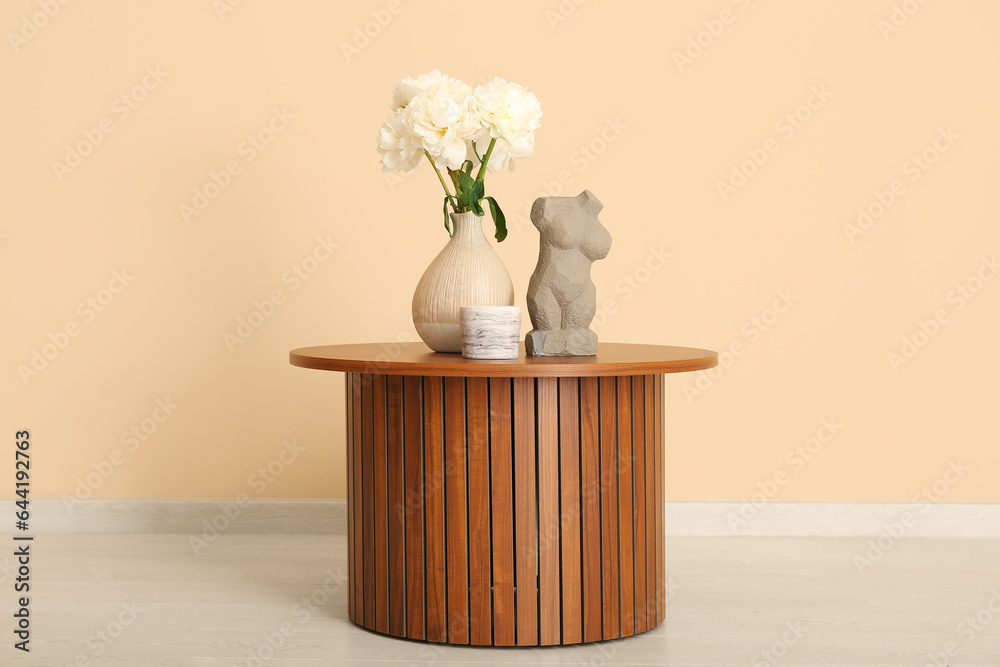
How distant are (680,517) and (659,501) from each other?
3.92 feet

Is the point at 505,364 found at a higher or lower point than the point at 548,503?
higher

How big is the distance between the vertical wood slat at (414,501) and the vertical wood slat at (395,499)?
0.5 inches

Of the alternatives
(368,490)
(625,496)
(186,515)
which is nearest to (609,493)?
(625,496)

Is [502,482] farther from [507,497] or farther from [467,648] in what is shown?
[467,648]

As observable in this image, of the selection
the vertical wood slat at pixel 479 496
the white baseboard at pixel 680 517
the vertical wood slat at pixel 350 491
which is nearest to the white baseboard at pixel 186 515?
the white baseboard at pixel 680 517

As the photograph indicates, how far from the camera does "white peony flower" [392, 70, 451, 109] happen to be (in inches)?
92.0

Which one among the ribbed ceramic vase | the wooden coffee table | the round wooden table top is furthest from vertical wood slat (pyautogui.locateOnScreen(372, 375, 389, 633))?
the ribbed ceramic vase

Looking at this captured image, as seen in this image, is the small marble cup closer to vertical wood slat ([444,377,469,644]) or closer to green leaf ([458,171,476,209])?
vertical wood slat ([444,377,469,644])

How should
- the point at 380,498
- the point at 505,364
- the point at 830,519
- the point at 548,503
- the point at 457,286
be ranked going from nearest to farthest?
the point at 505,364 → the point at 548,503 → the point at 380,498 → the point at 457,286 → the point at 830,519

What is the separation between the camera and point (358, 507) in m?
2.34

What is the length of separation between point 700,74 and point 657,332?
3.32ft

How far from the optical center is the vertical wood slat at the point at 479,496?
7.00ft

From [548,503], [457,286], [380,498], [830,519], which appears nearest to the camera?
[548,503]

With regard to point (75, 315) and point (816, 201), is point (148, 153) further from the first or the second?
point (816, 201)
